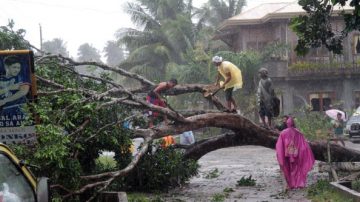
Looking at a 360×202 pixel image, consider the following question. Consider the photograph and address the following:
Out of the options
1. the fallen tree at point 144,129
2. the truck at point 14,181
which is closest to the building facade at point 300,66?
the fallen tree at point 144,129

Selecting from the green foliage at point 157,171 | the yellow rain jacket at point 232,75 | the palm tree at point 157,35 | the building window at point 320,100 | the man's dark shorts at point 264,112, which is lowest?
the green foliage at point 157,171

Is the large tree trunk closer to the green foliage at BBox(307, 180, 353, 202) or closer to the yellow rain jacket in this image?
the yellow rain jacket

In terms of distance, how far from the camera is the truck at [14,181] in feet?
14.8

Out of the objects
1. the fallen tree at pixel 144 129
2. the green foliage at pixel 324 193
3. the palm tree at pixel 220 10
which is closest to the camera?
the fallen tree at pixel 144 129

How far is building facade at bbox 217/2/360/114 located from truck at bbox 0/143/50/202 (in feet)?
84.2

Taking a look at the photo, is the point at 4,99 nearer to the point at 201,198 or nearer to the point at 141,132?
the point at 141,132

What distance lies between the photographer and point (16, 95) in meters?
7.74

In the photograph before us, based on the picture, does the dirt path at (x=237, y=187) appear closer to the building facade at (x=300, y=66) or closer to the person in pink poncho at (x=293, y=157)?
the person in pink poncho at (x=293, y=157)

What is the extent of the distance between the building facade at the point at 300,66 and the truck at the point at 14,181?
25660 mm

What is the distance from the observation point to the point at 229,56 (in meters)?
28.9

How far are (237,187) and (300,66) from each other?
19.0m

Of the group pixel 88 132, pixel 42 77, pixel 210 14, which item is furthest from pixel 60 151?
pixel 210 14

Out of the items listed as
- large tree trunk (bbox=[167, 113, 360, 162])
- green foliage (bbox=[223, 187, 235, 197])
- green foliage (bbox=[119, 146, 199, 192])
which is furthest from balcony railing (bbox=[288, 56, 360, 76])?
green foliage (bbox=[119, 146, 199, 192])

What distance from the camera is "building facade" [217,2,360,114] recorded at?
3089 centimetres
